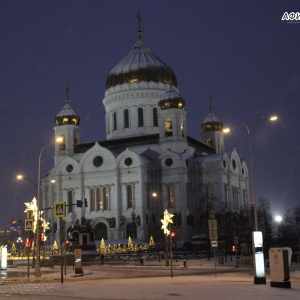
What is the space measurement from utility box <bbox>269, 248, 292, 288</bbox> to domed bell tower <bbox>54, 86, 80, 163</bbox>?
71.3 meters

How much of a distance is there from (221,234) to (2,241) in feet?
379

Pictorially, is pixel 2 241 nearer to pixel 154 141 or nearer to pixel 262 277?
pixel 154 141

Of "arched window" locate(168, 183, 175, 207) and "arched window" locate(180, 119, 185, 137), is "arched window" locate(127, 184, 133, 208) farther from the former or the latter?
"arched window" locate(180, 119, 185, 137)

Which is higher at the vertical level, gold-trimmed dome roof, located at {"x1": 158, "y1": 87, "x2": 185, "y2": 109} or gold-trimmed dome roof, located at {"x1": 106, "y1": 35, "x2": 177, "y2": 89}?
gold-trimmed dome roof, located at {"x1": 106, "y1": 35, "x2": 177, "y2": 89}

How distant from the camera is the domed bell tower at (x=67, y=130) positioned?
91375 mm

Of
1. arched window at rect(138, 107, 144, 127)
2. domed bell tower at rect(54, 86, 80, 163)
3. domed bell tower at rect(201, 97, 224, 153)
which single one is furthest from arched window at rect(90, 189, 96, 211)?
domed bell tower at rect(201, 97, 224, 153)

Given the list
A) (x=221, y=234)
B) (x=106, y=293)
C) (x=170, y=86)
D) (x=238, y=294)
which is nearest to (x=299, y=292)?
(x=238, y=294)

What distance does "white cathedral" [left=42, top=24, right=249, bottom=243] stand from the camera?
265 ft

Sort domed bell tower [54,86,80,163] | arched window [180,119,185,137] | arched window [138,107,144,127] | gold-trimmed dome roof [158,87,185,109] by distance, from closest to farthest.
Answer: gold-trimmed dome roof [158,87,185,109]
arched window [180,119,185,137]
arched window [138,107,144,127]
domed bell tower [54,86,80,163]

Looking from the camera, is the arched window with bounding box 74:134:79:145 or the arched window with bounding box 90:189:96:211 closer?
the arched window with bounding box 90:189:96:211

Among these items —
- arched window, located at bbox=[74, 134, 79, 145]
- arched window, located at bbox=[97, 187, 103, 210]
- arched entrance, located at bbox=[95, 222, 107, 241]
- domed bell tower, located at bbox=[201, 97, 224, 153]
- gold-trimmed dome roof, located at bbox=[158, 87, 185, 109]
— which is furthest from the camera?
domed bell tower, located at bbox=[201, 97, 224, 153]

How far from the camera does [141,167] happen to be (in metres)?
80.2

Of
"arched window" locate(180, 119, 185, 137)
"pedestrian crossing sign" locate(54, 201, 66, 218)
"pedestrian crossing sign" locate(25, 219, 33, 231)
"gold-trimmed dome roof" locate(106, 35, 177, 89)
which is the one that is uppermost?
"gold-trimmed dome roof" locate(106, 35, 177, 89)

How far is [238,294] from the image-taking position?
18641 millimetres
